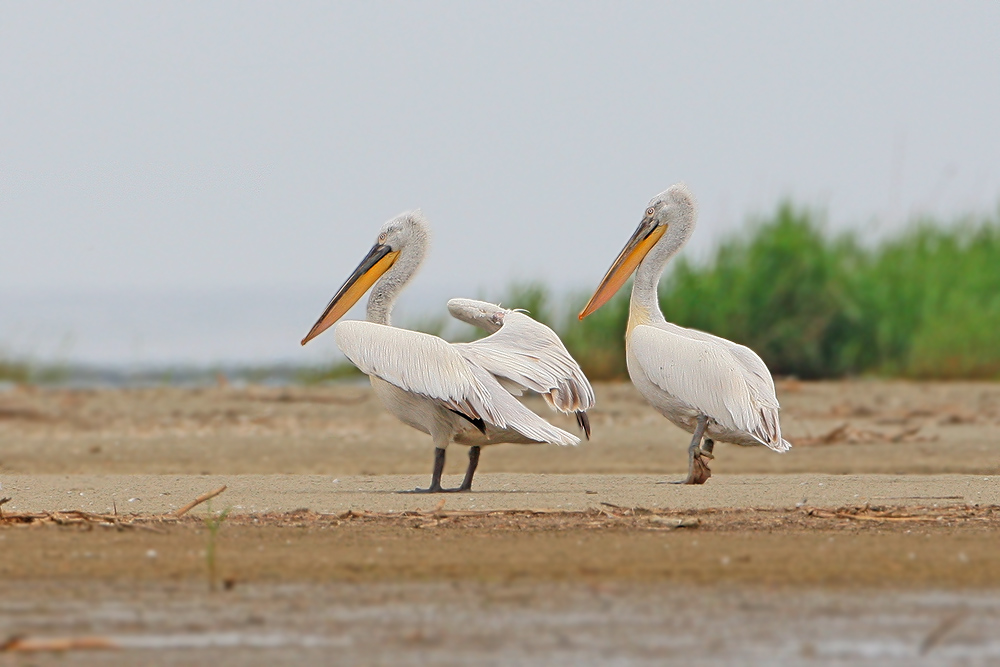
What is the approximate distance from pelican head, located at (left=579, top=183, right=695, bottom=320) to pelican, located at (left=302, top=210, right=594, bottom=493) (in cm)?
137

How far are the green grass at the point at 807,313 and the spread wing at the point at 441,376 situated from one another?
6882 mm

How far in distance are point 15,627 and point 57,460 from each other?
6715 millimetres

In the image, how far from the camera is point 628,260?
924cm

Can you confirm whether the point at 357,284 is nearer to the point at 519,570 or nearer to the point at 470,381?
the point at 470,381

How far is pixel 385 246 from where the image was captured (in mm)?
8875

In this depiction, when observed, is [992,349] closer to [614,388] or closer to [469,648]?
[614,388]

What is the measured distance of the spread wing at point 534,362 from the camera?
738 cm

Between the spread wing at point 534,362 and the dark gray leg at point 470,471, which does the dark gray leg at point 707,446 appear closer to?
the spread wing at point 534,362

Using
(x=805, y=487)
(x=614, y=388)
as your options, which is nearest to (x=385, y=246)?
(x=805, y=487)

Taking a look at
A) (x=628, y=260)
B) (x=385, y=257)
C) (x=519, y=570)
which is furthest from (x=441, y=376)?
(x=519, y=570)

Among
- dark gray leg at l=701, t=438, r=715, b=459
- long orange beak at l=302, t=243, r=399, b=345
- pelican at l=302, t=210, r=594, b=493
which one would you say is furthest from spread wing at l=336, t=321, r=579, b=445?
long orange beak at l=302, t=243, r=399, b=345

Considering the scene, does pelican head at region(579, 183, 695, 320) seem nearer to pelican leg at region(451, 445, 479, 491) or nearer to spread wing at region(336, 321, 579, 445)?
pelican leg at region(451, 445, 479, 491)

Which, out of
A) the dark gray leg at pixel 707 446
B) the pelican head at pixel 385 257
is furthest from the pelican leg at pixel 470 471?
the pelican head at pixel 385 257

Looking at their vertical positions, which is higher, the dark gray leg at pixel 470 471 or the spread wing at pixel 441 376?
the spread wing at pixel 441 376
